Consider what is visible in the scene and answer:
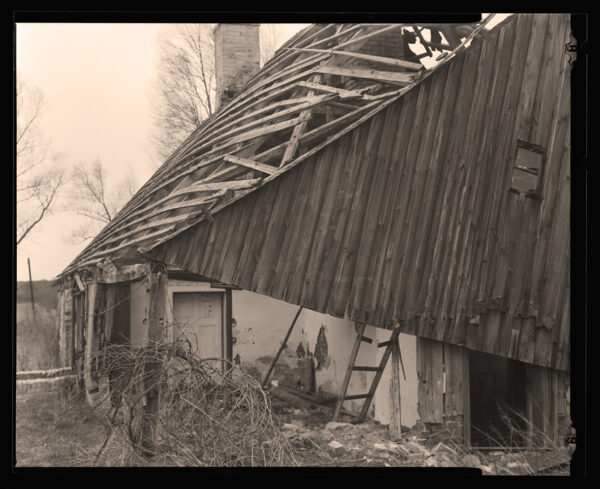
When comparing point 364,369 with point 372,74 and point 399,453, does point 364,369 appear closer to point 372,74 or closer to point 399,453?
point 399,453

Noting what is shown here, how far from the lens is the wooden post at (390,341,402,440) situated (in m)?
10.0

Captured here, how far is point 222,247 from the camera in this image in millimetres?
9453

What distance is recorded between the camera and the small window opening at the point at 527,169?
977 cm

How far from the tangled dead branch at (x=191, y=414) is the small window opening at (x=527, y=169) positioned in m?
4.41

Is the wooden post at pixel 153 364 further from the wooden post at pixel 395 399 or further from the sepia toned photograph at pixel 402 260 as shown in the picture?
the wooden post at pixel 395 399

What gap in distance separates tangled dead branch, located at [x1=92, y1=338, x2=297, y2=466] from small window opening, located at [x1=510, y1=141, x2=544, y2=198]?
4.41 m

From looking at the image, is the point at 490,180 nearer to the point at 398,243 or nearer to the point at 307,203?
the point at 398,243

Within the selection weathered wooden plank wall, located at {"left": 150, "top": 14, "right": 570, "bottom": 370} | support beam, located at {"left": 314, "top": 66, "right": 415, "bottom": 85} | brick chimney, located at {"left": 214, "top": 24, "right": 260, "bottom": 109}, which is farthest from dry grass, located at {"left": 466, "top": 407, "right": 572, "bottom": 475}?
brick chimney, located at {"left": 214, "top": 24, "right": 260, "bottom": 109}

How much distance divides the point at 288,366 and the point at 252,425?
8.36 m

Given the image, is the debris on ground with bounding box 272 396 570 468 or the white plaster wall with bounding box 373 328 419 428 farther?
the white plaster wall with bounding box 373 328 419 428

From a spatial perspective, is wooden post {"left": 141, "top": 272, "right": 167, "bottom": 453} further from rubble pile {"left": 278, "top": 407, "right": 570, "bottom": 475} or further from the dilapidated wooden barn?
rubble pile {"left": 278, "top": 407, "right": 570, "bottom": 475}

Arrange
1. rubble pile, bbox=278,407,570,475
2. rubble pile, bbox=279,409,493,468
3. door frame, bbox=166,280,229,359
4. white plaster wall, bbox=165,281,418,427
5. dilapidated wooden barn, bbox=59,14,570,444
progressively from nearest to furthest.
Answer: rubble pile, bbox=278,407,570,475 < rubble pile, bbox=279,409,493,468 < dilapidated wooden barn, bbox=59,14,570,444 < white plaster wall, bbox=165,281,418,427 < door frame, bbox=166,280,229,359

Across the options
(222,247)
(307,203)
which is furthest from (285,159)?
(222,247)

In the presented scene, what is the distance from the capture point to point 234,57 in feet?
62.8
